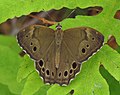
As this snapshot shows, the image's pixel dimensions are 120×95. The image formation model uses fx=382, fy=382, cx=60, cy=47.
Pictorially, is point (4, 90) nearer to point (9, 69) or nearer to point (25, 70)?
point (9, 69)

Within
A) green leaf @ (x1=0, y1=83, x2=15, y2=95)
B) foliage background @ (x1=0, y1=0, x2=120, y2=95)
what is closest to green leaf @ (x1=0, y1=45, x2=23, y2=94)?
green leaf @ (x1=0, y1=83, x2=15, y2=95)

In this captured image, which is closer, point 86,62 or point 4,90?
point 86,62

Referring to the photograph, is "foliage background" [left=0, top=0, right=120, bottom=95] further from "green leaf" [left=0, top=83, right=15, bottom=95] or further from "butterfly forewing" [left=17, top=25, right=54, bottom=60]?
"green leaf" [left=0, top=83, right=15, bottom=95]

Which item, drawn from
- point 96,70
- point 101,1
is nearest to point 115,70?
point 96,70

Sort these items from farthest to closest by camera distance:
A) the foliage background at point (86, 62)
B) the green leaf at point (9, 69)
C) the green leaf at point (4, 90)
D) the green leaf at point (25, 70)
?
the green leaf at point (4, 90), the green leaf at point (9, 69), the green leaf at point (25, 70), the foliage background at point (86, 62)

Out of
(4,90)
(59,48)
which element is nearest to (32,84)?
(59,48)

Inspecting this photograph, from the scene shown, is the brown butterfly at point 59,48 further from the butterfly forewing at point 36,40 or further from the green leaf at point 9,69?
the green leaf at point 9,69

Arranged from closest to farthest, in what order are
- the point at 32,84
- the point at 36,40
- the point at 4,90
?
the point at 32,84
the point at 36,40
the point at 4,90

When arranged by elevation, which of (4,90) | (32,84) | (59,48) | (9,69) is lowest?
(4,90)

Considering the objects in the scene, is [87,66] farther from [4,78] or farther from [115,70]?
[4,78]

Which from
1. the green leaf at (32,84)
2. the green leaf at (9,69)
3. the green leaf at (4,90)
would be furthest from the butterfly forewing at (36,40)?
the green leaf at (4,90)
